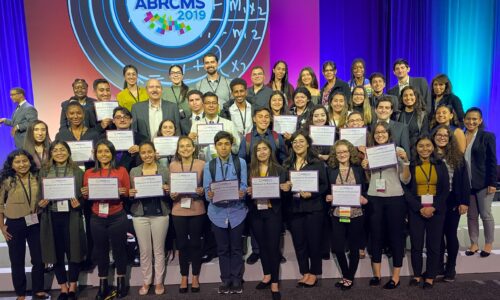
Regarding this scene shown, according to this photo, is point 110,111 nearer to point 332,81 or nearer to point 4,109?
point 332,81

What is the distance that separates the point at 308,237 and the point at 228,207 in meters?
0.88

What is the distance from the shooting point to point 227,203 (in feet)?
12.7

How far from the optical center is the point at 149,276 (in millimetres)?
4070

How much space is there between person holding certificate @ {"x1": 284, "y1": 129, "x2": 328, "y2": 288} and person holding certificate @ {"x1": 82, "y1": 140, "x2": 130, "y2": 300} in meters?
1.71

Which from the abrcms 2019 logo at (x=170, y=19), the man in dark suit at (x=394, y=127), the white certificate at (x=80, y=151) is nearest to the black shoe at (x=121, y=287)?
the white certificate at (x=80, y=151)

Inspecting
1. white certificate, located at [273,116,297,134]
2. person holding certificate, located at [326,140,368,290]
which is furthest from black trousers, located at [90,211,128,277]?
person holding certificate, located at [326,140,368,290]

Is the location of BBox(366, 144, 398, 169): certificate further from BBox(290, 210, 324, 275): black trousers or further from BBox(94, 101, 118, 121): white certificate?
BBox(94, 101, 118, 121): white certificate

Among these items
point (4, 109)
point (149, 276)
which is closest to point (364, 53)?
point (149, 276)

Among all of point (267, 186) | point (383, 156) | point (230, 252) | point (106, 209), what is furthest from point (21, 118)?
point (383, 156)

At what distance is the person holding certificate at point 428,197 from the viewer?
12.6 feet

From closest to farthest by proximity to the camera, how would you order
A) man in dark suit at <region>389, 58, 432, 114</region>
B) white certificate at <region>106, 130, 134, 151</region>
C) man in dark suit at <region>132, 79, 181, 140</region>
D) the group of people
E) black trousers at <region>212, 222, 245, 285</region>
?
the group of people
black trousers at <region>212, 222, 245, 285</region>
white certificate at <region>106, 130, 134, 151</region>
man in dark suit at <region>132, 79, 181, 140</region>
man in dark suit at <region>389, 58, 432, 114</region>

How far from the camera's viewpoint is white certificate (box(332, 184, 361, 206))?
369cm

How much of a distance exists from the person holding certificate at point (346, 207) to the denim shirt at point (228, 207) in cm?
87

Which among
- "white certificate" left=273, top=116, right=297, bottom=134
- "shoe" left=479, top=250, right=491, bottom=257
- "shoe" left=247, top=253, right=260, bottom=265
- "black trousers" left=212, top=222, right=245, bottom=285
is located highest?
"white certificate" left=273, top=116, right=297, bottom=134
